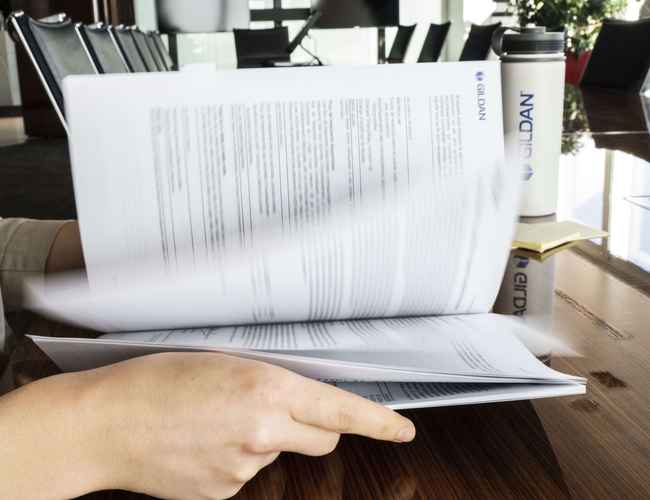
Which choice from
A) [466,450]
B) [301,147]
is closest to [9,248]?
[301,147]

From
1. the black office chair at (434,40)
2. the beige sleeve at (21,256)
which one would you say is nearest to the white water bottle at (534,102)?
the beige sleeve at (21,256)

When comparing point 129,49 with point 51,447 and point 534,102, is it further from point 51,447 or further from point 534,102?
point 51,447

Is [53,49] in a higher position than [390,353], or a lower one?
higher

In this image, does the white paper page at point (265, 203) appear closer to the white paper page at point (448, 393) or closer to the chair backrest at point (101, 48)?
the white paper page at point (448, 393)

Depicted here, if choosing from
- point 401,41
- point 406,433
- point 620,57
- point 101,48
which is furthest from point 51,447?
point 401,41

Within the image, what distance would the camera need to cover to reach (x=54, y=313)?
43cm

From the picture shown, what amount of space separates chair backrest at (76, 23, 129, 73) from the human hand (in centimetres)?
158

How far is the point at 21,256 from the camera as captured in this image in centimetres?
55

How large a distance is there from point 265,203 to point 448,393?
15 centimetres

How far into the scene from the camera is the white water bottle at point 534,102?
0.53m

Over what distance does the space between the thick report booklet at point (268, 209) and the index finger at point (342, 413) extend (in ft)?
0.32

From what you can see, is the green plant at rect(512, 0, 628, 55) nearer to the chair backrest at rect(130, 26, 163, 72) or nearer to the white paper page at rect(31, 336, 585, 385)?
the chair backrest at rect(130, 26, 163, 72)

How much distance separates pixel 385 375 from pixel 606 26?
7.69ft

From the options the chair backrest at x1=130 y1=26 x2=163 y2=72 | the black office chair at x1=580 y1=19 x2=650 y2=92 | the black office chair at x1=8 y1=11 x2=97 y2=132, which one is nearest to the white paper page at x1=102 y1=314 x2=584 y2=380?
the black office chair at x1=8 y1=11 x2=97 y2=132
